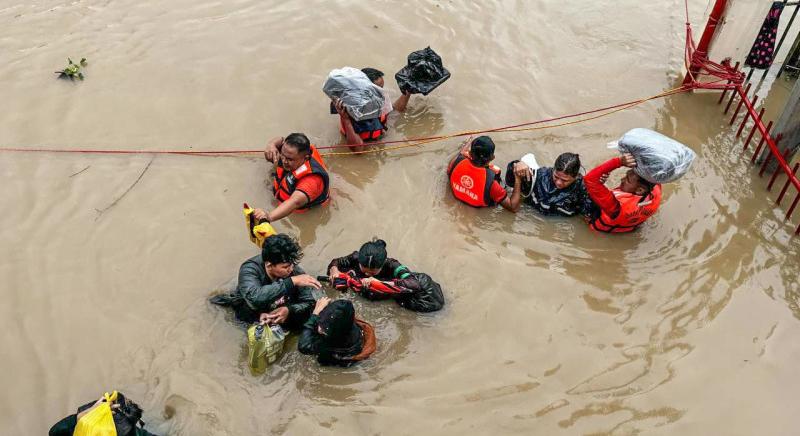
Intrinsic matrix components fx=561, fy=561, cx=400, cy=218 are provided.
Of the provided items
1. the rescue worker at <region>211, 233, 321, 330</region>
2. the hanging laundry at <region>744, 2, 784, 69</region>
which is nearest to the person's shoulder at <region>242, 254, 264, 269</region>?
the rescue worker at <region>211, 233, 321, 330</region>

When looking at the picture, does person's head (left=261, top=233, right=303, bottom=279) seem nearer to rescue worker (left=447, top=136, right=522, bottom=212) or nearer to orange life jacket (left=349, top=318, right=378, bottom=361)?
orange life jacket (left=349, top=318, right=378, bottom=361)

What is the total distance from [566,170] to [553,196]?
362 mm

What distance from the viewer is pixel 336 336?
142 inches

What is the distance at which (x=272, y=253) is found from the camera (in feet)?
12.7

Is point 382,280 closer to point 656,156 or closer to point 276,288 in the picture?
point 276,288

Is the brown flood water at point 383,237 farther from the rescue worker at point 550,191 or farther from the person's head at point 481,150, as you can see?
the person's head at point 481,150

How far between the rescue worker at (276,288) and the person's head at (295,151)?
1.02 metres

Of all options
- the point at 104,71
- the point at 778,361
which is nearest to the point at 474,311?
the point at 778,361

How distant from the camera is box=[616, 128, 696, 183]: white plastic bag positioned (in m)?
4.39

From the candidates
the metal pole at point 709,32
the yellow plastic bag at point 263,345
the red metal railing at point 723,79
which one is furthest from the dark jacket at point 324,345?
the metal pole at point 709,32

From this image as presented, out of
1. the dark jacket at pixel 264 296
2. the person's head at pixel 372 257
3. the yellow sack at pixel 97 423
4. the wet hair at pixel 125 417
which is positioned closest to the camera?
the yellow sack at pixel 97 423

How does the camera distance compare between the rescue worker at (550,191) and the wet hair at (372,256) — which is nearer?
the wet hair at (372,256)

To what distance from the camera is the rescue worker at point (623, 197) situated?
467cm

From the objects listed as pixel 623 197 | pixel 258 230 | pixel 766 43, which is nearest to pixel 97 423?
pixel 258 230
